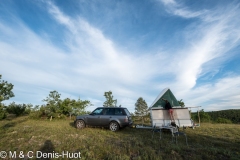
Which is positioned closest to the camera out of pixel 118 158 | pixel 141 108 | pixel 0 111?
pixel 118 158

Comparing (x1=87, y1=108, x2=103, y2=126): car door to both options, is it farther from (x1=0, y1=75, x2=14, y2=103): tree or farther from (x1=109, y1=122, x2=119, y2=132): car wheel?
(x1=0, y1=75, x2=14, y2=103): tree

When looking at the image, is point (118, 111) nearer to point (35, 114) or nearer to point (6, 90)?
point (35, 114)

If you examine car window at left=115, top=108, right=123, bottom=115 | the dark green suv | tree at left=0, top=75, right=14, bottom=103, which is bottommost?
the dark green suv

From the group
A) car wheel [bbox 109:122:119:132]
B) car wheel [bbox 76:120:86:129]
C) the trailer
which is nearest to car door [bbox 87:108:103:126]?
car wheel [bbox 76:120:86:129]

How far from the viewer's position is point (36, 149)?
458 cm

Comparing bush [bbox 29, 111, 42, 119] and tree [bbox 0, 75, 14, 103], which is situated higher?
tree [bbox 0, 75, 14, 103]

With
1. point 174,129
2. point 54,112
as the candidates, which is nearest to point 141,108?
point 54,112

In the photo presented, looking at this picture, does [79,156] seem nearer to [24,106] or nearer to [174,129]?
[174,129]

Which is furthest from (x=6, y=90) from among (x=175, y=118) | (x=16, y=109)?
(x=175, y=118)

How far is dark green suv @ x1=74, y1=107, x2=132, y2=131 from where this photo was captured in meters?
8.95

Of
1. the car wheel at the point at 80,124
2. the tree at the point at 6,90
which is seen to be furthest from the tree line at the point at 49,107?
the car wheel at the point at 80,124

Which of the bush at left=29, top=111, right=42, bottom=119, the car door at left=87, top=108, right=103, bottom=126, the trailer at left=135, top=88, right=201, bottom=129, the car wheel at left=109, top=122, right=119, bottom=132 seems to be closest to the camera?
the car wheel at left=109, top=122, right=119, bottom=132

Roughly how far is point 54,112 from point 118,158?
45.8ft

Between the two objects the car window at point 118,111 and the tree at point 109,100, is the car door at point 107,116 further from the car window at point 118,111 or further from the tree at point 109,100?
the tree at point 109,100
